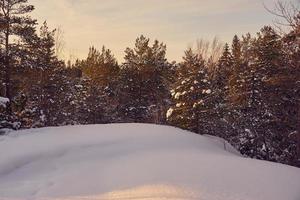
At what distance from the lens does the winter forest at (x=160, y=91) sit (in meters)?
20.1

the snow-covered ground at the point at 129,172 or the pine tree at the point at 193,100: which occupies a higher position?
the pine tree at the point at 193,100

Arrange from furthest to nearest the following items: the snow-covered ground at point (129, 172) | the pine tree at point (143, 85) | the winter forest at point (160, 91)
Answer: the pine tree at point (143, 85) → the winter forest at point (160, 91) → the snow-covered ground at point (129, 172)

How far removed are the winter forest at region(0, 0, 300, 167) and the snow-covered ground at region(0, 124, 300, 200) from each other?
4.87 meters

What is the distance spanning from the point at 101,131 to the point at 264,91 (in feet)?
Answer: 54.8

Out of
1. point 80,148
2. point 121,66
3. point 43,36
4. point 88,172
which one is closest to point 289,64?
point 80,148

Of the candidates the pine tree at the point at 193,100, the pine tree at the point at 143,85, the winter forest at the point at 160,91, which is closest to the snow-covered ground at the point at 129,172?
the winter forest at the point at 160,91

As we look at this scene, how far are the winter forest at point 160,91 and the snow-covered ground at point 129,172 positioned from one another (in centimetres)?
487

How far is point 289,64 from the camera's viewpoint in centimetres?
1450

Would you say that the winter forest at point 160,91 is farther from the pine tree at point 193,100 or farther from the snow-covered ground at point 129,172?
the snow-covered ground at point 129,172

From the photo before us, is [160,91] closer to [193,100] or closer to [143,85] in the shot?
[143,85]

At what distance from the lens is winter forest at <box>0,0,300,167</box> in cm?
2012

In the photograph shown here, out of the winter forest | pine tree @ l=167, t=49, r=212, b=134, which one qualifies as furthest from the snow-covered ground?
pine tree @ l=167, t=49, r=212, b=134

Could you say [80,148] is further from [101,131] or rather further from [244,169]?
[244,169]

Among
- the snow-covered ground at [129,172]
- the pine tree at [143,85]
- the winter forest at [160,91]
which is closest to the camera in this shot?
the snow-covered ground at [129,172]
